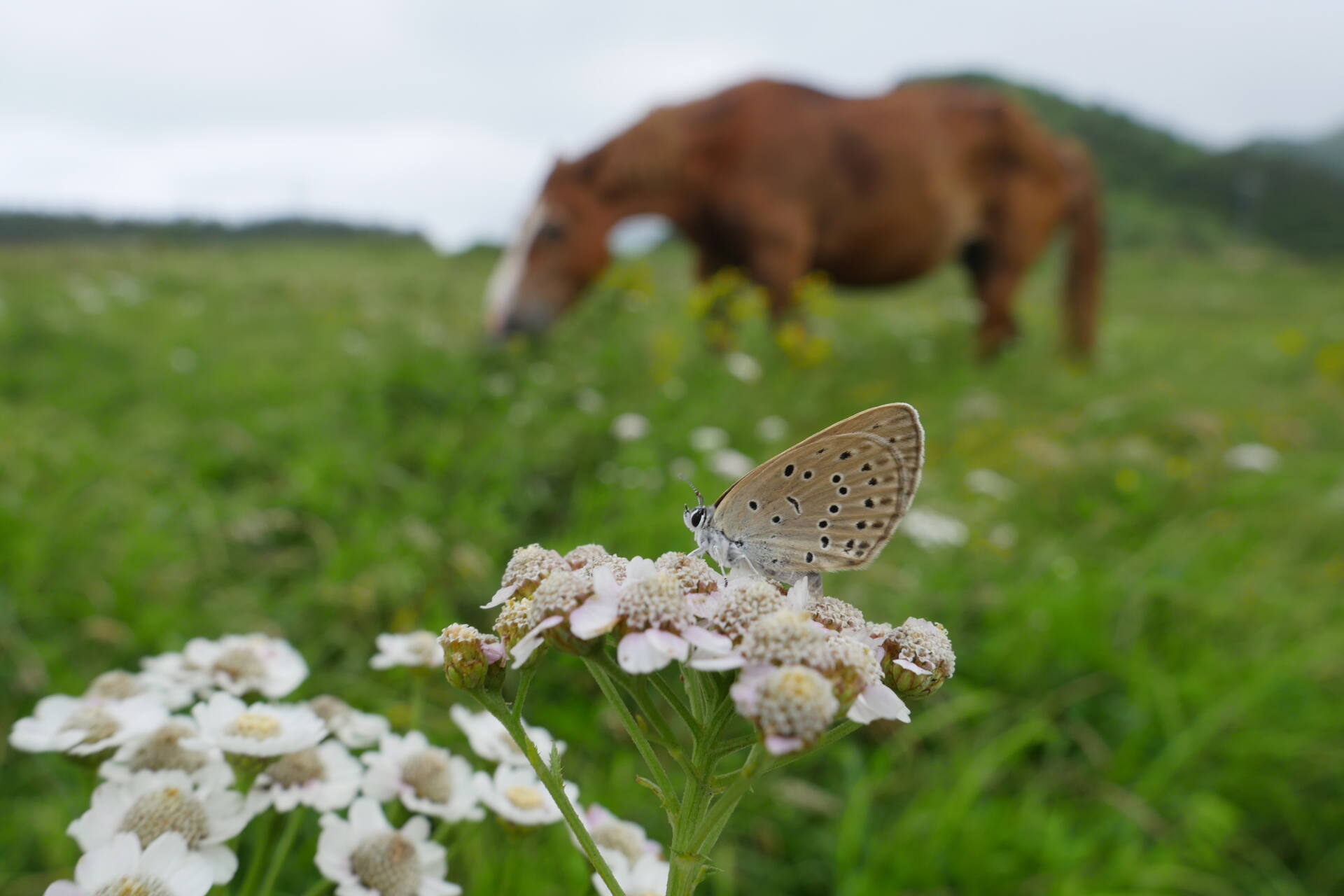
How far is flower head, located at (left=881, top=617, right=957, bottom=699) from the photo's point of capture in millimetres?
663

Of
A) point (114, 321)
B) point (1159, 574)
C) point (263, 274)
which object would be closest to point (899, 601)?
point (1159, 574)

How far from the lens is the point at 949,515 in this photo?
323 cm

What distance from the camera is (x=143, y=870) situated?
67 centimetres

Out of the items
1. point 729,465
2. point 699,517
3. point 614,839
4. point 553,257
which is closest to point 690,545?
point 729,465

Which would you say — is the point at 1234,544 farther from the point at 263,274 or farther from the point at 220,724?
the point at 263,274

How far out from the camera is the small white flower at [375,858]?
2.49 ft

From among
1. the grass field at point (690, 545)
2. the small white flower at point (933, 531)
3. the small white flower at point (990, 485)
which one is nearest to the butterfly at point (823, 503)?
the grass field at point (690, 545)

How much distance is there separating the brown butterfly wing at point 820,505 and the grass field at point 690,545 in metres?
0.70

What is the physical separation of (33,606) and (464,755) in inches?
56.2

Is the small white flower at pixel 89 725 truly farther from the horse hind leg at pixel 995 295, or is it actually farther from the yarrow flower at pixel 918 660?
the horse hind leg at pixel 995 295

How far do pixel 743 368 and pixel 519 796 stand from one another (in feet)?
10.0

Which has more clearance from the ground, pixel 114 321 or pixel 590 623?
pixel 590 623

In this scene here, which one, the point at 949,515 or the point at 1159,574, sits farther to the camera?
the point at 949,515

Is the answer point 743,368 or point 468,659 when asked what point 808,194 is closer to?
point 743,368
